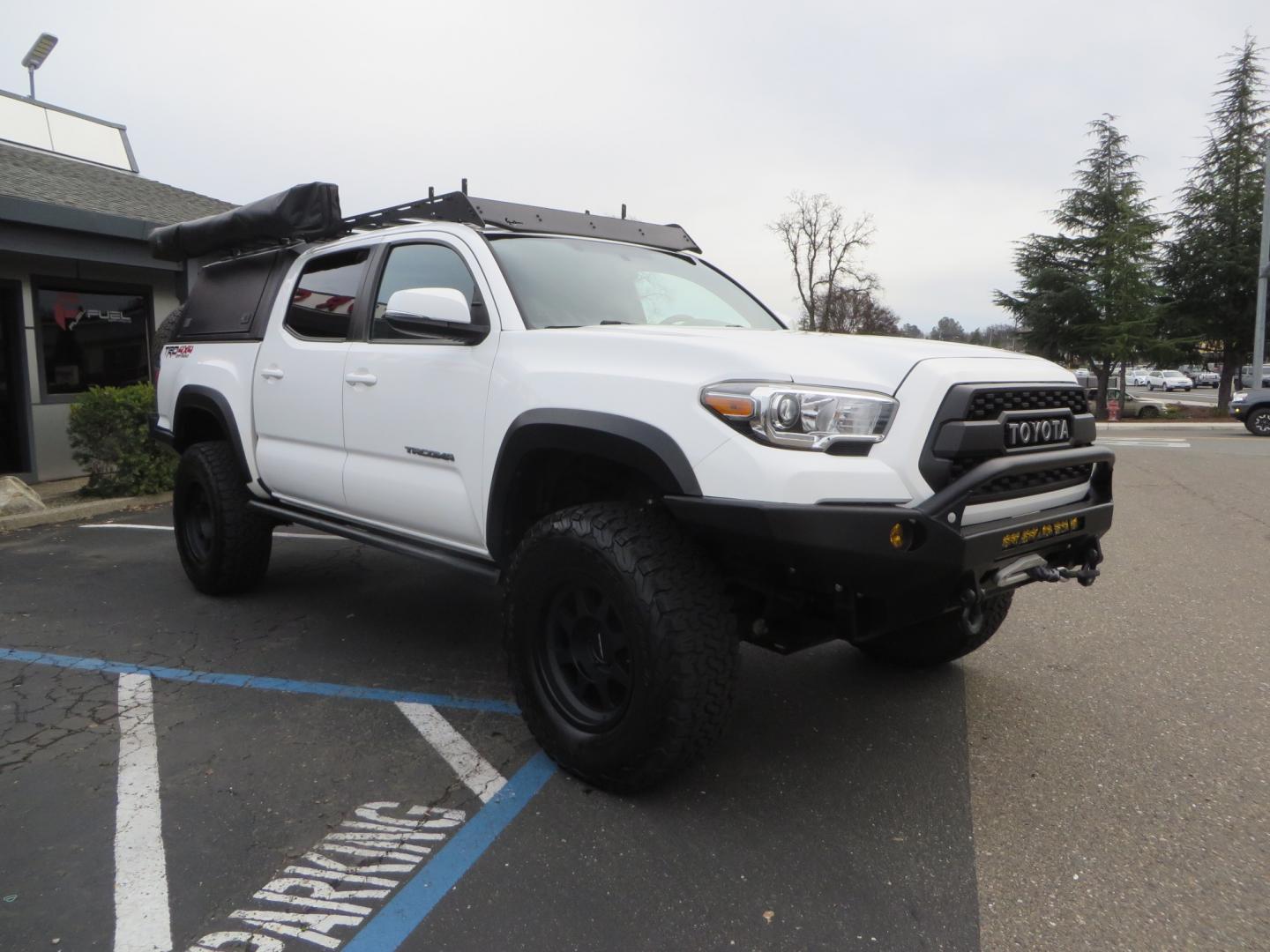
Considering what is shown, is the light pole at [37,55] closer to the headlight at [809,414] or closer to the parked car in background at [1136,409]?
the headlight at [809,414]

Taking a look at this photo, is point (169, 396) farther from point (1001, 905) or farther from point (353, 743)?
point (1001, 905)

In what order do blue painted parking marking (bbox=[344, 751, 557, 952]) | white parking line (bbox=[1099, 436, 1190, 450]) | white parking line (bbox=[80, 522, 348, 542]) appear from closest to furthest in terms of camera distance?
blue painted parking marking (bbox=[344, 751, 557, 952]), white parking line (bbox=[80, 522, 348, 542]), white parking line (bbox=[1099, 436, 1190, 450])

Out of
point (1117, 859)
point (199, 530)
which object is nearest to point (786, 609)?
point (1117, 859)

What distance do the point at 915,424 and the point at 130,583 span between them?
5.32m

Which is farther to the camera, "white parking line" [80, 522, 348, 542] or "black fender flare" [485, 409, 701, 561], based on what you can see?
"white parking line" [80, 522, 348, 542]

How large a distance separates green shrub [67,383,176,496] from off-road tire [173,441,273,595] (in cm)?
400

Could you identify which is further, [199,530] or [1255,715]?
[199,530]

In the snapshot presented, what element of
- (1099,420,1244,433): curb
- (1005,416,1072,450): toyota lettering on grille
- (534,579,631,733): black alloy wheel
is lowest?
(1099,420,1244,433): curb

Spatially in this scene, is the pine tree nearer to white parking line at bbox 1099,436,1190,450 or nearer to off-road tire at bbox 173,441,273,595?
white parking line at bbox 1099,436,1190,450

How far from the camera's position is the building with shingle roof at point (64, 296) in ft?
30.7

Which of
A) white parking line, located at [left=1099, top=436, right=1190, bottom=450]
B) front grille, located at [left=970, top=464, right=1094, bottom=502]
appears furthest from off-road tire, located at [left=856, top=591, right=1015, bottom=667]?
white parking line, located at [left=1099, top=436, right=1190, bottom=450]

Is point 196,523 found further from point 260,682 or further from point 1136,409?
point 1136,409

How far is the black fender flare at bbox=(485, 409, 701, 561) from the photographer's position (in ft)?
8.79

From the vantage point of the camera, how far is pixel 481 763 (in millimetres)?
3219
